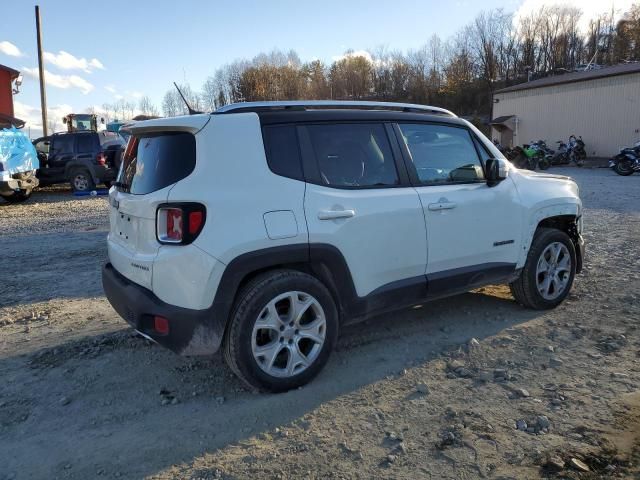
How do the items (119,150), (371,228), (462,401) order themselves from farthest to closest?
1. (119,150)
2. (371,228)
3. (462,401)

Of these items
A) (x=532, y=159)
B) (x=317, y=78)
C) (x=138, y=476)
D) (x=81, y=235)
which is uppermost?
(x=317, y=78)

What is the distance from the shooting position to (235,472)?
2.71m

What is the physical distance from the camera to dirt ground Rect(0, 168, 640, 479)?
2.78 m

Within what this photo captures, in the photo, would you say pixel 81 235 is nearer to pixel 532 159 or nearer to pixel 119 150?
pixel 119 150

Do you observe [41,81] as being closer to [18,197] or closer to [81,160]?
[81,160]

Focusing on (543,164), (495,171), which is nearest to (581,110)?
(543,164)

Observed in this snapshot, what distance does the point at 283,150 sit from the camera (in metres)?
3.50

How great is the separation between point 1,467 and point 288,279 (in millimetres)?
1885

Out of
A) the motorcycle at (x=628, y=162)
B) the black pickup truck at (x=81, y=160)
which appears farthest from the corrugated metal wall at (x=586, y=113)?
the black pickup truck at (x=81, y=160)

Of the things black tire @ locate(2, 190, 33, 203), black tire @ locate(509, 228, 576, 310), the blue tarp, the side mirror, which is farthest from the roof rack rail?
black tire @ locate(2, 190, 33, 203)

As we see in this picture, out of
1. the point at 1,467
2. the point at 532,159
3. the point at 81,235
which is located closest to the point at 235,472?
the point at 1,467

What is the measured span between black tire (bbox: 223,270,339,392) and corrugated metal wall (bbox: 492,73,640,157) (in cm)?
2655

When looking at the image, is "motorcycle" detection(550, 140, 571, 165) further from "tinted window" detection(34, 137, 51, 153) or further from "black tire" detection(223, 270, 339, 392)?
"black tire" detection(223, 270, 339, 392)

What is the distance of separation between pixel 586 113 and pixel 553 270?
26.2 m
